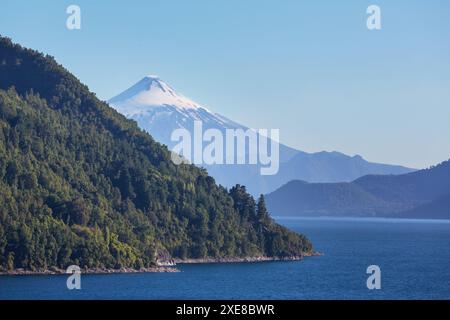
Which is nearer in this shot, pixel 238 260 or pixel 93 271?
pixel 93 271

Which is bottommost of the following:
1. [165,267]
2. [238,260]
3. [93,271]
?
[93,271]

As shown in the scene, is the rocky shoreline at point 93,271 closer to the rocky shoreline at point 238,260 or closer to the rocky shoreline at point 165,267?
the rocky shoreline at point 165,267

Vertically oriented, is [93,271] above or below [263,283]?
above

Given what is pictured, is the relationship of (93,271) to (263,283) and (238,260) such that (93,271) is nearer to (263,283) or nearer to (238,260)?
(263,283)

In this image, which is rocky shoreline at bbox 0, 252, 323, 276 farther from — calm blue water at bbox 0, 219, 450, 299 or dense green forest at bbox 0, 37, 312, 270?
calm blue water at bbox 0, 219, 450, 299

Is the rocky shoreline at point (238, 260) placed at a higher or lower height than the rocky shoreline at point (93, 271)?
higher

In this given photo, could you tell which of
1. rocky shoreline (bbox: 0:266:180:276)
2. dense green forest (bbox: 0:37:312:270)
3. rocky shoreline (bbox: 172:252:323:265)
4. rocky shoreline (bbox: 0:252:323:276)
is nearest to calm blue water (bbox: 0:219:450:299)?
rocky shoreline (bbox: 0:252:323:276)

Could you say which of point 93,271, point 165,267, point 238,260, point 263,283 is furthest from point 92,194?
point 263,283

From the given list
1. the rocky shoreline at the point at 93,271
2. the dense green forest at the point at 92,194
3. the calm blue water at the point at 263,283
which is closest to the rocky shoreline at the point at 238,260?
the dense green forest at the point at 92,194
